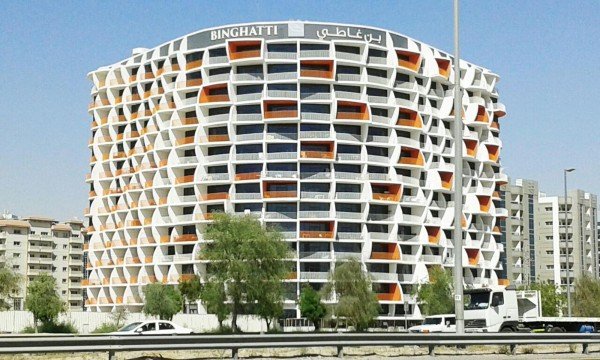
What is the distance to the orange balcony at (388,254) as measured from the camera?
11706 cm

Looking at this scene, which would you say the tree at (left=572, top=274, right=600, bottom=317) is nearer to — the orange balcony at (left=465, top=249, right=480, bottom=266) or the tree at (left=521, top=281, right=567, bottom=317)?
the orange balcony at (left=465, top=249, right=480, bottom=266)

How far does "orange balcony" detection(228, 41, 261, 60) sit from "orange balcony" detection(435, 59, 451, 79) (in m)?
26.8

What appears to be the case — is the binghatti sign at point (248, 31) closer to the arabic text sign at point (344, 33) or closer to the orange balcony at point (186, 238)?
the arabic text sign at point (344, 33)

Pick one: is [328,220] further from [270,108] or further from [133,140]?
[133,140]

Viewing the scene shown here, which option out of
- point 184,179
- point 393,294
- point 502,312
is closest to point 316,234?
point 393,294

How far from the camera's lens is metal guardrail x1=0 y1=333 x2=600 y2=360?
26641mm

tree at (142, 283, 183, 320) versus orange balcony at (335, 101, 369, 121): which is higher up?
orange balcony at (335, 101, 369, 121)

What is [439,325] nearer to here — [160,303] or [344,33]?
[160,303]

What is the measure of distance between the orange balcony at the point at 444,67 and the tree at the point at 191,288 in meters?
45.5

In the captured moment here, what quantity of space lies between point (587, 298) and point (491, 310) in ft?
189

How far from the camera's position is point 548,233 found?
622ft

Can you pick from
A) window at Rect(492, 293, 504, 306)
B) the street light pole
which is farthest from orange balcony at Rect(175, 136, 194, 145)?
the street light pole

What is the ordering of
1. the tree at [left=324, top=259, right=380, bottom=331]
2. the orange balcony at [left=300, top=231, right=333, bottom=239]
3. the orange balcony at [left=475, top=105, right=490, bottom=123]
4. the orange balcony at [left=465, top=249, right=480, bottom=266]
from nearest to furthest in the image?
the tree at [left=324, top=259, right=380, bottom=331]
the orange balcony at [left=300, top=231, right=333, bottom=239]
the orange balcony at [left=465, top=249, right=480, bottom=266]
the orange balcony at [left=475, top=105, right=490, bottom=123]

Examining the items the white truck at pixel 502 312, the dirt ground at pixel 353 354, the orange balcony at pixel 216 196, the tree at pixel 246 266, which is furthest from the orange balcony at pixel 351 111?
the dirt ground at pixel 353 354
